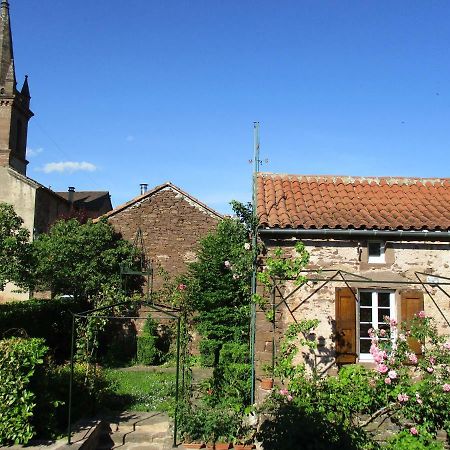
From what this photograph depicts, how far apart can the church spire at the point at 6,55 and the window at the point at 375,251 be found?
90.4ft

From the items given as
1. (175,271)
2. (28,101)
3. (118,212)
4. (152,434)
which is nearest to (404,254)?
(152,434)

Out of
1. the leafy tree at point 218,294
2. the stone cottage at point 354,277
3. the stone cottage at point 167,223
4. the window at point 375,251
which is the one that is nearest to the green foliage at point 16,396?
the stone cottage at point 354,277

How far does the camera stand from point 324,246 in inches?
370

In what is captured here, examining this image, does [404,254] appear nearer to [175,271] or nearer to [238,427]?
[238,427]

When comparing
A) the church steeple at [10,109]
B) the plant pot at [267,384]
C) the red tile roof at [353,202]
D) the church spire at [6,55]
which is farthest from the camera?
the church spire at [6,55]

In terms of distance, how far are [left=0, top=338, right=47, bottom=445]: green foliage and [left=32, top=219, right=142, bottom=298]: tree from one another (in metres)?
9.58

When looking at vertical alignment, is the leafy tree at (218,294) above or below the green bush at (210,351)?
above

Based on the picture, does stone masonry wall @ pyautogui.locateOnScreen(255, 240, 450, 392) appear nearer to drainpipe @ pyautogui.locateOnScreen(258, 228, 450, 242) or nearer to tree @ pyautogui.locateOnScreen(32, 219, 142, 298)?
drainpipe @ pyautogui.locateOnScreen(258, 228, 450, 242)

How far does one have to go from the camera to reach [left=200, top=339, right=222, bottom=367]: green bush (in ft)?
51.2

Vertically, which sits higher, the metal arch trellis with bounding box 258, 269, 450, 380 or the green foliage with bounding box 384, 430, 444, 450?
the metal arch trellis with bounding box 258, 269, 450, 380

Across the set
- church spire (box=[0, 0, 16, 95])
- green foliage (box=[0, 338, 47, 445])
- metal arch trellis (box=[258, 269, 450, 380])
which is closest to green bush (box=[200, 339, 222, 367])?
metal arch trellis (box=[258, 269, 450, 380])

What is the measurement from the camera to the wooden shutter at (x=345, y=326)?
354 inches

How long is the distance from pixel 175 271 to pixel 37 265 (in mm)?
5245

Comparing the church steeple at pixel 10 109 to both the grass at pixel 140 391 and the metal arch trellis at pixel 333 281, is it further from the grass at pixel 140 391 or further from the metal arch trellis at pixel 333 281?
the metal arch trellis at pixel 333 281
